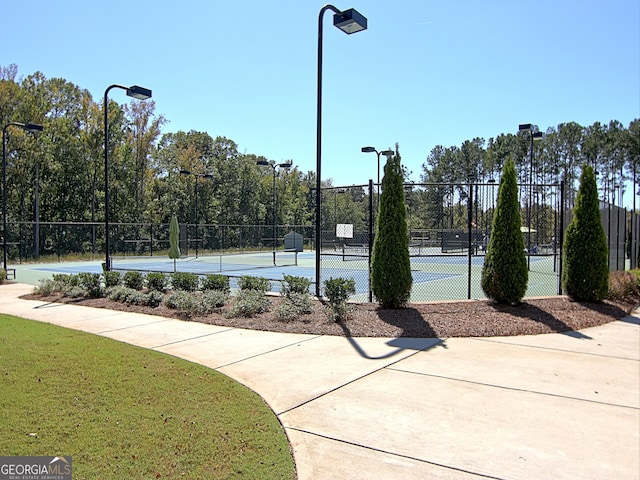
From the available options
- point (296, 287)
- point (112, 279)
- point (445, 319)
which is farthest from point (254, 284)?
point (445, 319)

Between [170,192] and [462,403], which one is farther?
[170,192]

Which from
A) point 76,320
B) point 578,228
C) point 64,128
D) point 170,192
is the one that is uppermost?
point 64,128

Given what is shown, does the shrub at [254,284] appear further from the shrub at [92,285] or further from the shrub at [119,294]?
the shrub at [92,285]

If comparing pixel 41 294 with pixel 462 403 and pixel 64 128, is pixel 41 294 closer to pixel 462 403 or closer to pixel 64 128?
pixel 462 403

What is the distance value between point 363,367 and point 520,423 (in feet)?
6.61

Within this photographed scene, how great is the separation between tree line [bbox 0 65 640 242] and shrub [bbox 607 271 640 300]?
45.4 ft

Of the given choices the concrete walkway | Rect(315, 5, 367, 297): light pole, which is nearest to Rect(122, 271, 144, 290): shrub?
the concrete walkway

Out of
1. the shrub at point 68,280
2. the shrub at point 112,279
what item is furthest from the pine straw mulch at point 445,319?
the shrub at point 68,280

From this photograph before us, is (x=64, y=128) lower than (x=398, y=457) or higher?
higher

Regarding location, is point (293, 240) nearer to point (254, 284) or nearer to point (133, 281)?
point (133, 281)

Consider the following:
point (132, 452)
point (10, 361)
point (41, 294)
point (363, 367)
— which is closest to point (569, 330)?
point (363, 367)

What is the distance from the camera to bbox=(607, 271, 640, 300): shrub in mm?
10344

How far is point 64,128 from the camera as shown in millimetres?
36625

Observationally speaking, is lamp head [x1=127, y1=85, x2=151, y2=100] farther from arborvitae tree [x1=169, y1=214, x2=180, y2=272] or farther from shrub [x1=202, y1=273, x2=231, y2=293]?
shrub [x1=202, y1=273, x2=231, y2=293]
